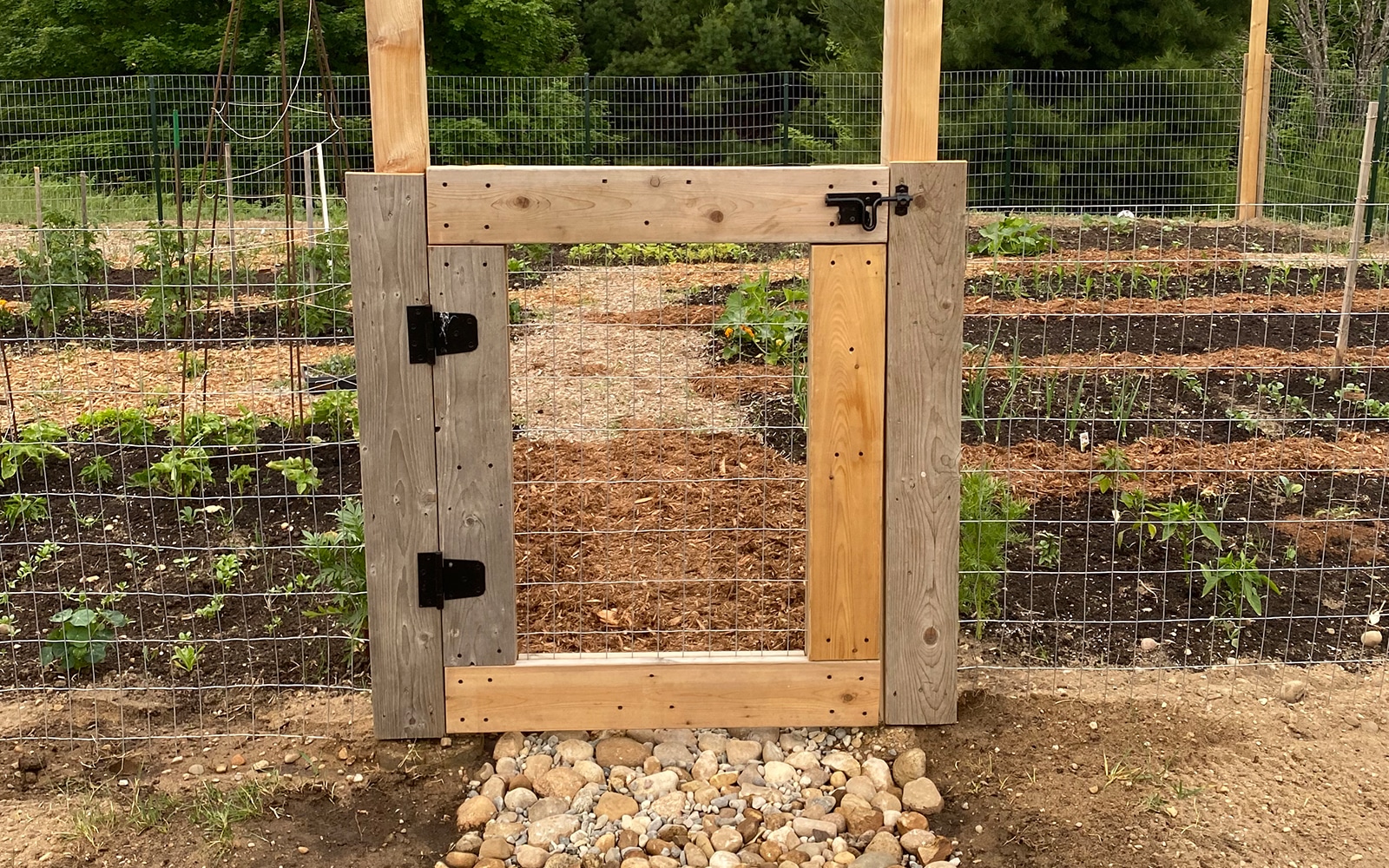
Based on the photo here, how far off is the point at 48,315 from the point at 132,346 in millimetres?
887

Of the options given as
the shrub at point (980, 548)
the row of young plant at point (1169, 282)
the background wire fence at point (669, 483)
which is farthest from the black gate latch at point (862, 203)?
the row of young plant at point (1169, 282)

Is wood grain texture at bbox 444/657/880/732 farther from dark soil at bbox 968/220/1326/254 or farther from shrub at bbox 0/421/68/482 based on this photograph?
dark soil at bbox 968/220/1326/254

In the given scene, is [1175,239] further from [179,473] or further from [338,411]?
[179,473]

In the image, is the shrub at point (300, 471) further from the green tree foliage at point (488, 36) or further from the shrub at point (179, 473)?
the green tree foliage at point (488, 36)

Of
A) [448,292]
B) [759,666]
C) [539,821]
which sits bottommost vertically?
[539,821]

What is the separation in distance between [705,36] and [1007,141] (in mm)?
11791

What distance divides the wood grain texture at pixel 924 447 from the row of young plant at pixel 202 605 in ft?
5.33

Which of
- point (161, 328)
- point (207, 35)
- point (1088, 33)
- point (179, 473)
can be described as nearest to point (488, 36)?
point (207, 35)

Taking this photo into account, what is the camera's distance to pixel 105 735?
12.7 ft

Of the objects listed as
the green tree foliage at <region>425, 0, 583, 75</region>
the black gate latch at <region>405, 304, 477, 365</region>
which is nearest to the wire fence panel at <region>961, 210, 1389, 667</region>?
the black gate latch at <region>405, 304, 477, 365</region>

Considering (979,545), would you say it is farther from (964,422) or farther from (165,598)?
(165,598)

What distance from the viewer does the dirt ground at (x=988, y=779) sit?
3346mm

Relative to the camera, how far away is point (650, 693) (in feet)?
12.3

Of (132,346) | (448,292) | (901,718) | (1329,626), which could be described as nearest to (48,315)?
(132,346)
